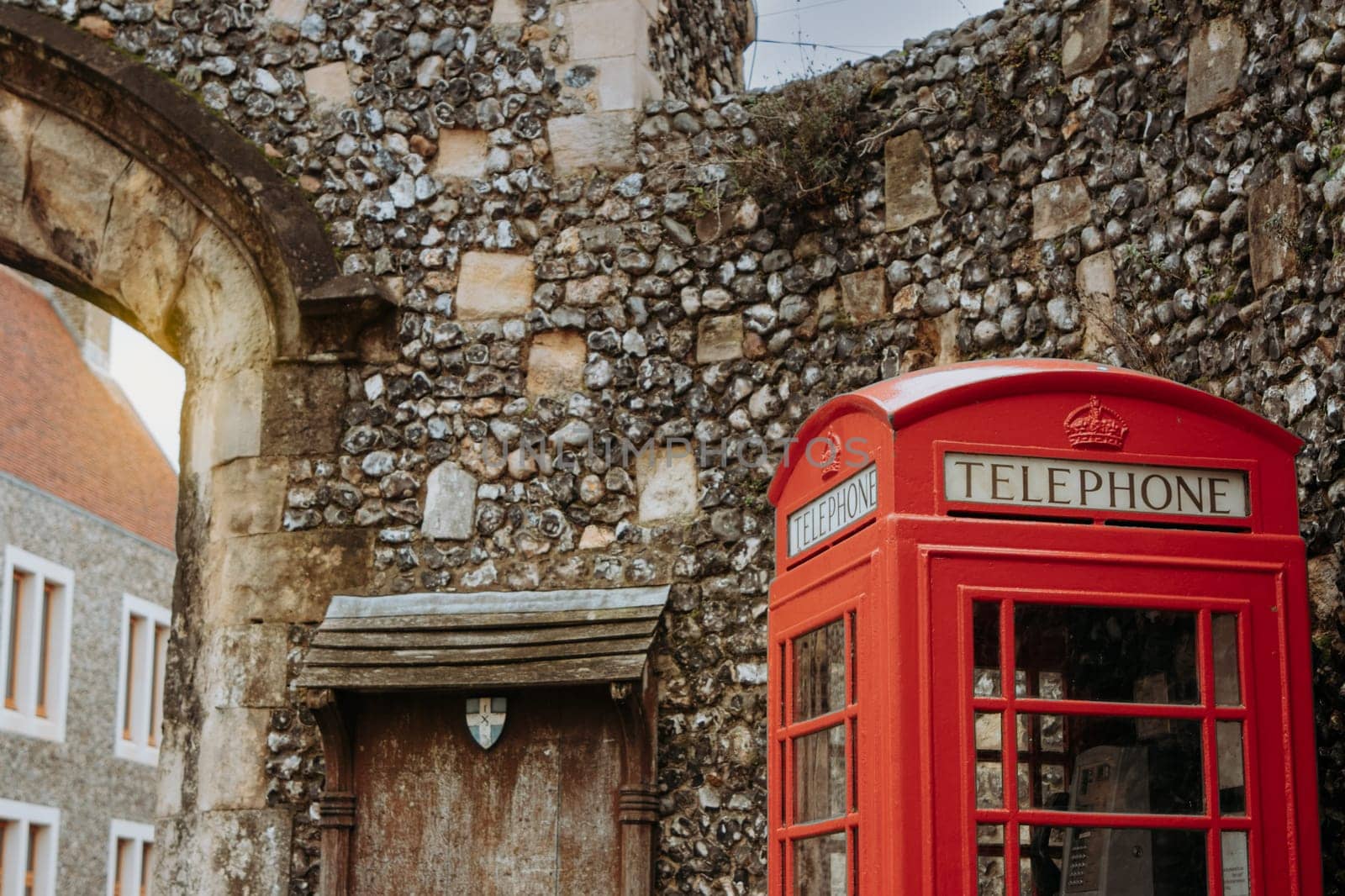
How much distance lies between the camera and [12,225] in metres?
8.09

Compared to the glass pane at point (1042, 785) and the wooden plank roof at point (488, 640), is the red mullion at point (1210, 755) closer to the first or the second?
the glass pane at point (1042, 785)

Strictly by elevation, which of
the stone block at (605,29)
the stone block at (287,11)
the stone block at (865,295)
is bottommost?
the stone block at (865,295)

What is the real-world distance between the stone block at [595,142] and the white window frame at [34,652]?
1484cm

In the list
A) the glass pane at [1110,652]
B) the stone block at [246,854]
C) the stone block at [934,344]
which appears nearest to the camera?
the glass pane at [1110,652]

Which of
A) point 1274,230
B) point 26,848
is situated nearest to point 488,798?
point 1274,230

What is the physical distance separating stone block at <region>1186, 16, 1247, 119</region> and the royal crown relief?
182cm

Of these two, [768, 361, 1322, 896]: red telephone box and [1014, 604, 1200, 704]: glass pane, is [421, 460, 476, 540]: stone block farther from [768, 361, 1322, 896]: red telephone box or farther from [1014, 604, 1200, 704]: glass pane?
[1014, 604, 1200, 704]: glass pane

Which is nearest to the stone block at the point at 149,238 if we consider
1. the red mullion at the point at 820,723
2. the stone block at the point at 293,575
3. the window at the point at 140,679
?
the stone block at the point at 293,575

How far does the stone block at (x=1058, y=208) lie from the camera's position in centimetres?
627

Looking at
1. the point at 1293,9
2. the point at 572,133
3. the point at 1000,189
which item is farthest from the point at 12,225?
the point at 1293,9

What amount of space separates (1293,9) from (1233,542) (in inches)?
74.8

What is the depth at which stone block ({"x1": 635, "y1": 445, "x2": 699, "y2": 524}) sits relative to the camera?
720 centimetres

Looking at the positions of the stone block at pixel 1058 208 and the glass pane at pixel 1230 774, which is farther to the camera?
the stone block at pixel 1058 208

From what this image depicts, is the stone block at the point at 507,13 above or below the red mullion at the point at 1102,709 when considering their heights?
above
